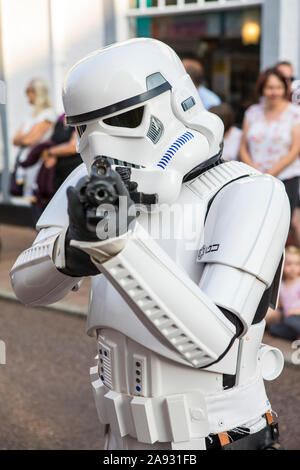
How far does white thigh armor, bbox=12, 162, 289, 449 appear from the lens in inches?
57.9

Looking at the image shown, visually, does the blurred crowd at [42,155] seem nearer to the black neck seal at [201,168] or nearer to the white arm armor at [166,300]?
the black neck seal at [201,168]

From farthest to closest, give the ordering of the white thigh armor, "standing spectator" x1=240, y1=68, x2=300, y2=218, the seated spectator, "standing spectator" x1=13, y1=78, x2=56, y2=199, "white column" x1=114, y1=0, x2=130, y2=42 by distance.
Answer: "white column" x1=114, y1=0, x2=130, y2=42 → "standing spectator" x1=13, y1=78, x2=56, y2=199 → the seated spectator → "standing spectator" x1=240, y1=68, x2=300, y2=218 → the white thigh armor

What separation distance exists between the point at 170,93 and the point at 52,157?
3502 mm

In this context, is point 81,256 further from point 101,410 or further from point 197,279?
point 101,410

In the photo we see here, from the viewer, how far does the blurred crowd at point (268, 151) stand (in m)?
4.30

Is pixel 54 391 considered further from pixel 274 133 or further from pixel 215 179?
pixel 215 179

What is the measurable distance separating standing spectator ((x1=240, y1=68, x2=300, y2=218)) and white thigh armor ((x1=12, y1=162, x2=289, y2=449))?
2.88 metres

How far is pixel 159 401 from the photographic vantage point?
1.74 m

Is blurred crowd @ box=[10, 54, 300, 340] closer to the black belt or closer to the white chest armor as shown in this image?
the black belt

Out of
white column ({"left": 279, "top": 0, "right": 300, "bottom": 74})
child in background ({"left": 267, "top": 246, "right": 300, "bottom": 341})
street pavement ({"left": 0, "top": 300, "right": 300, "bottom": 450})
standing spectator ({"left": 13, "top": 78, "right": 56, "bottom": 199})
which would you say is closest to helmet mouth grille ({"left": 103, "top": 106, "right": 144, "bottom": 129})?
street pavement ({"left": 0, "top": 300, "right": 300, "bottom": 450})

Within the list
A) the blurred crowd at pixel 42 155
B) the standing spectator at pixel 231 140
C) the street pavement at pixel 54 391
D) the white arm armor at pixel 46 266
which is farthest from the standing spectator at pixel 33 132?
the white arm armor at pixel 46 266

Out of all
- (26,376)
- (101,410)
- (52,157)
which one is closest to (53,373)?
(26,376)

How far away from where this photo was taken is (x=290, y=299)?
4293mm

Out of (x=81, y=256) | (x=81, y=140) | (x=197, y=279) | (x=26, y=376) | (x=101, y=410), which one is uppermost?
(x=81, y=140)
